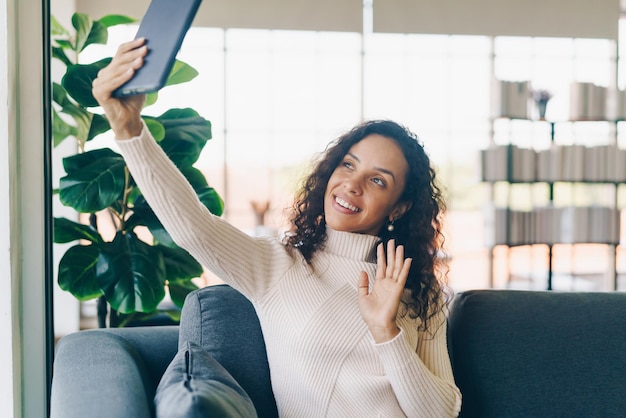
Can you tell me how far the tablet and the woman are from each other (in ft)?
0.49

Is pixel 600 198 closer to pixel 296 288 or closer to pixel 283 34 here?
pixel 283 34

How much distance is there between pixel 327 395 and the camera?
1.61 meters

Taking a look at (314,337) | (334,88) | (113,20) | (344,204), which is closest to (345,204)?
(344,204)

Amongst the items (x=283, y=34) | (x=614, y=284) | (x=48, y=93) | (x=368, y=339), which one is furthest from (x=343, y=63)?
(x=368, y=339)

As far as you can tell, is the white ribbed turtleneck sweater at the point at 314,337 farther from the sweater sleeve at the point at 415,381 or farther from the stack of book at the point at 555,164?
the stack of book at the point at 555,164

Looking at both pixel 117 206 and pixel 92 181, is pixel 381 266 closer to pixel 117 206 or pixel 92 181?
pixel 92 181

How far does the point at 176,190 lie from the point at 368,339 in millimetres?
590

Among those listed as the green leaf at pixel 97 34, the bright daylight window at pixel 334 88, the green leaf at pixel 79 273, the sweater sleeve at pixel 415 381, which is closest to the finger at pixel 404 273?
the sweater sleeve at pixel 415 381

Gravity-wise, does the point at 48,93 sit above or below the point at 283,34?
below

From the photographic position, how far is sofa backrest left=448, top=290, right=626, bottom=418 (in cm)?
185

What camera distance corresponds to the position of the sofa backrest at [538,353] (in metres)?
1.85

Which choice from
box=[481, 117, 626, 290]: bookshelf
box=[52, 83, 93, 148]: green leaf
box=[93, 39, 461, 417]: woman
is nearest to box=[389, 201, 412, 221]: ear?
box=[93, 39, 461, 417]: woman

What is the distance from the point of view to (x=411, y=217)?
A: 1.91 meters

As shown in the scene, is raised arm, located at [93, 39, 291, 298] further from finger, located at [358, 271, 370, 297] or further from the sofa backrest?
the sofa backrest
